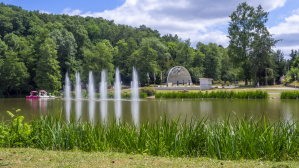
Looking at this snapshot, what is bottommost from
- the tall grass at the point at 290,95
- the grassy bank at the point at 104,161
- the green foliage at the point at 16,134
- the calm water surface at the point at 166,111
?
the calm water surface at the point at 166,111

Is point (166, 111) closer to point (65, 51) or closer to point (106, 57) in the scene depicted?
point (106, 57)

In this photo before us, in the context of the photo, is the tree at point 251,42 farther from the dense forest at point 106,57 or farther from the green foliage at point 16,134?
the green foliage at point 16,134

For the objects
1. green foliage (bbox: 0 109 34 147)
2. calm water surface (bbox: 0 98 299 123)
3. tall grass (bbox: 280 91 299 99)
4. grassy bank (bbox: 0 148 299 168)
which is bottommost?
calm water surface (bbox: 0 98 299 123)

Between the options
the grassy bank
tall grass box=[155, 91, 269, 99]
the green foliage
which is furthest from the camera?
tall grass box=[155, 91, 269, 99]

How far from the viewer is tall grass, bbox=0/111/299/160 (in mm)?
6074

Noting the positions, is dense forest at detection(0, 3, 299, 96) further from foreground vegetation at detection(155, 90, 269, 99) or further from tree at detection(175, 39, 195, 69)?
foreground vegetation at detection(155, 90, 269, 99)

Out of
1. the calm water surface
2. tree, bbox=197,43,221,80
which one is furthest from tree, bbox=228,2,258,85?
the calm water surface

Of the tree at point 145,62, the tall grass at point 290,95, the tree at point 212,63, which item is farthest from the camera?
the tree at point 212,63

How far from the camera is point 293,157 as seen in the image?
240 inches

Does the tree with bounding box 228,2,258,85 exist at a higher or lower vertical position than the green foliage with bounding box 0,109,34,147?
higher

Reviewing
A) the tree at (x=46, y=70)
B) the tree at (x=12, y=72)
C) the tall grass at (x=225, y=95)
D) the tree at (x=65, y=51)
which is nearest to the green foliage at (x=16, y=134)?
the tall grass at (x=225, y=95)

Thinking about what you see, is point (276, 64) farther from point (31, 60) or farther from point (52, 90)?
point (31, 60)

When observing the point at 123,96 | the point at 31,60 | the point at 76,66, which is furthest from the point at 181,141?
the point at 76,66

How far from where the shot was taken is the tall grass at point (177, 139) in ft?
19.9
